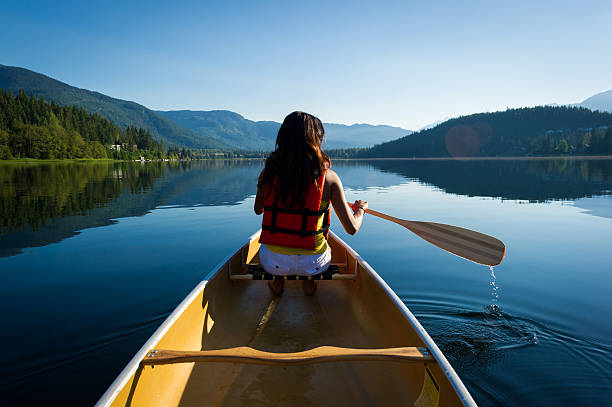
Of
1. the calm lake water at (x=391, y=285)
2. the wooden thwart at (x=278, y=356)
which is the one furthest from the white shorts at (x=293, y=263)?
the calm lake water at (x=391, y=285)

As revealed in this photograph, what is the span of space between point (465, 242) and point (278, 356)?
3478 millimetres

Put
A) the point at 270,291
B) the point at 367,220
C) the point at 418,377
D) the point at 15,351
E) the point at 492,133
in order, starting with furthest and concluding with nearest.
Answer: the point at 492,133 < the point at 367,220 < the point at 270,291 < the point at 15,351 < the point at 418,377

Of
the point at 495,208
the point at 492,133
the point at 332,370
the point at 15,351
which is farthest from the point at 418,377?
the point at 492,133

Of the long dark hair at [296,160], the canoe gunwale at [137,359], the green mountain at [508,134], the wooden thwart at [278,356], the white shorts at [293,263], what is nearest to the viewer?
the canoe gunwale at [137,359]

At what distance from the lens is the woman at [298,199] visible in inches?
135

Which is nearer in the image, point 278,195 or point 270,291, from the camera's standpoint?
point 278,195

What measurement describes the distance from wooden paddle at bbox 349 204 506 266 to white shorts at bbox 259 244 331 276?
156cm

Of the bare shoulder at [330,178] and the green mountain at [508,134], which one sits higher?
the green mountain at [508,134]

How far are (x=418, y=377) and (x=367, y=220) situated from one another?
957 cm

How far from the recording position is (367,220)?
466 inches

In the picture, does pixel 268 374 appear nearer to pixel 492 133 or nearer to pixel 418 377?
pixel 418 377

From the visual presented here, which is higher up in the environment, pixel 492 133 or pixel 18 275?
pixel 492 133

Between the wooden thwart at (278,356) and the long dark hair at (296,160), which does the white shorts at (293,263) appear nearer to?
the long dark hair at (296,160)

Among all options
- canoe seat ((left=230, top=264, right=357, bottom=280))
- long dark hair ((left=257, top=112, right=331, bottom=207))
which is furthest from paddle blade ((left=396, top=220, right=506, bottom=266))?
long dark hair ((left=257, top=112, right=331, bottom=207))
